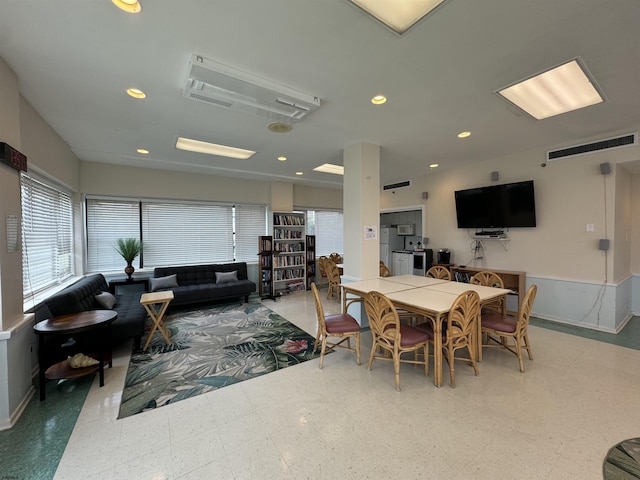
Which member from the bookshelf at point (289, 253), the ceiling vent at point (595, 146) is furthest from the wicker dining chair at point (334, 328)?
the ceiling vent at point (595, 146)

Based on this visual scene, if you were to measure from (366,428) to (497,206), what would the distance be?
4.45 m

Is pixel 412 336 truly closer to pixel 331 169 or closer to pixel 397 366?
pixel 397 366

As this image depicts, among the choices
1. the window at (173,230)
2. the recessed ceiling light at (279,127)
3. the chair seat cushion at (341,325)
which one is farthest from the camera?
the window at (173,230)

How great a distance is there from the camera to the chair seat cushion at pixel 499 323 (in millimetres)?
2867

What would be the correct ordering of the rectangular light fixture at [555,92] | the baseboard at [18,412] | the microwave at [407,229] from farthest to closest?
the microwave at [407,229] < the rectangular light fixture at [555,92] < the baseboard at [18,412]

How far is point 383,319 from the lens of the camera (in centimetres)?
261

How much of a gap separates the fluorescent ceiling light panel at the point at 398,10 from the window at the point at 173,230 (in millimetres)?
5340

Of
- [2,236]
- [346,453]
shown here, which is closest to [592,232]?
[346,453]

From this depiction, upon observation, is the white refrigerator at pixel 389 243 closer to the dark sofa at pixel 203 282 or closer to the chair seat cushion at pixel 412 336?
the dark sofa at pixel 203 282

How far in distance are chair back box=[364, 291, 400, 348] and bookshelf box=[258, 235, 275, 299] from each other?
3.81 m

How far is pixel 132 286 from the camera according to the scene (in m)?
5.00

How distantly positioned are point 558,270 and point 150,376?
592 centimetres

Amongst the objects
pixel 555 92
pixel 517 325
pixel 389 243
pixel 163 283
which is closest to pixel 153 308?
pixel 163 283

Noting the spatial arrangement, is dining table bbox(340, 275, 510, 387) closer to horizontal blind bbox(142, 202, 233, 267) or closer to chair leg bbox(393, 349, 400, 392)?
chair leg bbox(393, 349, 400, 392)
